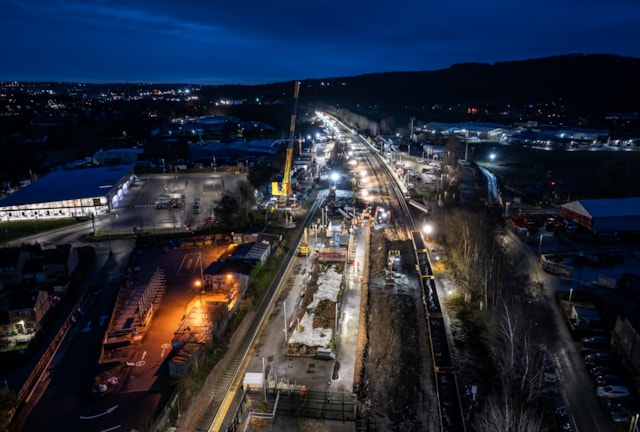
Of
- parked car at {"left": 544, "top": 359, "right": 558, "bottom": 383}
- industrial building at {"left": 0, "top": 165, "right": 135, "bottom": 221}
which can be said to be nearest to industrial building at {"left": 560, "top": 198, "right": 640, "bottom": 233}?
parked car at {"left": 544, "top": 359, "right": 558, "bottom": 383}

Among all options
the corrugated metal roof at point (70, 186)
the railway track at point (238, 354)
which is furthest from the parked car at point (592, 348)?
the corrugated metal roof at point (70, 186)

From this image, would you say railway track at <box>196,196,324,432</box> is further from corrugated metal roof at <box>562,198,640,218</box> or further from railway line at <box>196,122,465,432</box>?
corrugated metal roof at <box>562,198,640,218</box>

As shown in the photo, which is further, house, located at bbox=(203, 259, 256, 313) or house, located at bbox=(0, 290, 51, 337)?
house, located at bbox=(203, 259, 256, 313)

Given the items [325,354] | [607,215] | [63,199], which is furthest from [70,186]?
[607,215]

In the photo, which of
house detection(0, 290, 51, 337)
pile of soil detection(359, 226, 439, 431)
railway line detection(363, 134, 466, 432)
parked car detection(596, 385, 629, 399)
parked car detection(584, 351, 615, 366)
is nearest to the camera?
railway line detection(363, 134, 466, 432)

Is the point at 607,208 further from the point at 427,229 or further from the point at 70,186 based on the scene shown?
the point at 70,186

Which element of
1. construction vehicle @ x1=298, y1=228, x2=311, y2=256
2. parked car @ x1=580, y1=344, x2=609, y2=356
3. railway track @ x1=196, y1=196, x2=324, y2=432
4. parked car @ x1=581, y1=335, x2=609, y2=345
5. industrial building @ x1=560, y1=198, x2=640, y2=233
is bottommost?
railway track @ x1=196, y1=196, x2=324, y2=432
